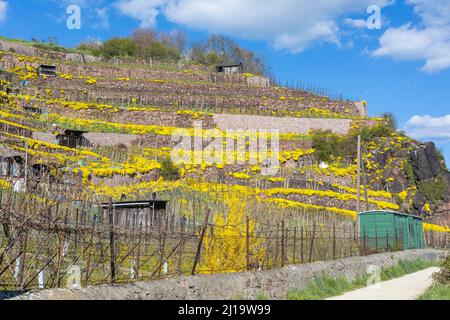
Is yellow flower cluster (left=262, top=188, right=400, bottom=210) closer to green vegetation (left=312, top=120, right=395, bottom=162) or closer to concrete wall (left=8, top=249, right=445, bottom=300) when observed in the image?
green vegetation (left=312, top=120, right=395, bottom=162)

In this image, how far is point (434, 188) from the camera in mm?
53125

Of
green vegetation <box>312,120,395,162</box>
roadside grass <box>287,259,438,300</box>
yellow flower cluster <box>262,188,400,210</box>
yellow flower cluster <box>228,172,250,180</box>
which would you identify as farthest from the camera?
green vegetation <box>312,120,395,162</box>

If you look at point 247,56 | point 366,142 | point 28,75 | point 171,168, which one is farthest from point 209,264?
point 247,56

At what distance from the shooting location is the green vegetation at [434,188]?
52.7 meters

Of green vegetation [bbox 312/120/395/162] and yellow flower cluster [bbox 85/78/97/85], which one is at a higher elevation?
yellow flower cluster [bbox 85/78/97/85]

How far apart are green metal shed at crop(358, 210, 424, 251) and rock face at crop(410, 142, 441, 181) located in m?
21.5

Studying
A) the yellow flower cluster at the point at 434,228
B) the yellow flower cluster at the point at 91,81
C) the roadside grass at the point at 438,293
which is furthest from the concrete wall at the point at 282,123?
the roadside grass at the point at 438,293

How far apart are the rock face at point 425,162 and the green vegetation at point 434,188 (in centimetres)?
63

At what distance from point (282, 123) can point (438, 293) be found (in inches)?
2094

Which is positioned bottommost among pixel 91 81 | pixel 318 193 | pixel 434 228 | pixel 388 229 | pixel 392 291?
pixel 434 228

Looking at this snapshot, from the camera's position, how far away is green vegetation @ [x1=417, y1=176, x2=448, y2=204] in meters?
52.7

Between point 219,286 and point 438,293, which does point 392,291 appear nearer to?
point 438,293

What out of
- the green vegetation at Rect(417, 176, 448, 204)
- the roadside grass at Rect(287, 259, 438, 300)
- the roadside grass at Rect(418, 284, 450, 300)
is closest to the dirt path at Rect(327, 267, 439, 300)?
the roadside grass at Rect(418, 284, 450, 300)

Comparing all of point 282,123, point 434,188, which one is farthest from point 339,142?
point 434,188
